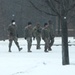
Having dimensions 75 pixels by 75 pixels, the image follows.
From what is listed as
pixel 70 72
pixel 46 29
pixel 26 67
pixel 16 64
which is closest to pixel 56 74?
pixel 70 72

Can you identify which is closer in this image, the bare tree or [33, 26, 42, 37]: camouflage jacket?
the bare tree

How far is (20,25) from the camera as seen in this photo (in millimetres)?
56344

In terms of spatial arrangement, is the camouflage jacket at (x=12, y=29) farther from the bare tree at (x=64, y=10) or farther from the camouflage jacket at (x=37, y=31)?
the bare tree at (x=64, y=10)

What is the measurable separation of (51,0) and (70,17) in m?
1.03

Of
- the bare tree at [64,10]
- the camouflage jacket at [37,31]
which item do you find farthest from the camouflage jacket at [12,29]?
the bare tree at [64,10]

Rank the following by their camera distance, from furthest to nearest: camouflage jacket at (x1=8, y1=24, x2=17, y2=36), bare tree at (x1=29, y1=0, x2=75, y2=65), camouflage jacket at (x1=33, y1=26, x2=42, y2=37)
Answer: camouflage jacket at (x1=33, y1=26, x2=42, y2=37) → camouflage jacket at (x1=8, y1=24, x2=17, y2=36) → bare tree at (x1=29, y1=0, x2=75, y2=65)

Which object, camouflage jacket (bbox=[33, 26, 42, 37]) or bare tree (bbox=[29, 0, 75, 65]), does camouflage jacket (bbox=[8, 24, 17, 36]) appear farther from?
bare tree (bbox=[29, 0, 75, 65])

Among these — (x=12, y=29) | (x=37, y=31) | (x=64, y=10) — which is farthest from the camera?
(x=37, y=31)

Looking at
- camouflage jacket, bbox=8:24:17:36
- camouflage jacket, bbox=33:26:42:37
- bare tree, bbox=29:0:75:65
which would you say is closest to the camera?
bare tree, bbox=29:0:75:65

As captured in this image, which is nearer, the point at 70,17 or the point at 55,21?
the point at 70,17

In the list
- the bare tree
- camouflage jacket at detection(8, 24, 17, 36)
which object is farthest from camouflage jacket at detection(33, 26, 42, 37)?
the bare tree

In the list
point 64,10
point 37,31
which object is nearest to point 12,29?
point 37,31

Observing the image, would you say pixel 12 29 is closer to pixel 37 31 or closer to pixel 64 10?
pixel 37 31

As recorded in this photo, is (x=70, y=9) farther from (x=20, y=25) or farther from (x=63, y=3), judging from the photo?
(x=20, y=25)
